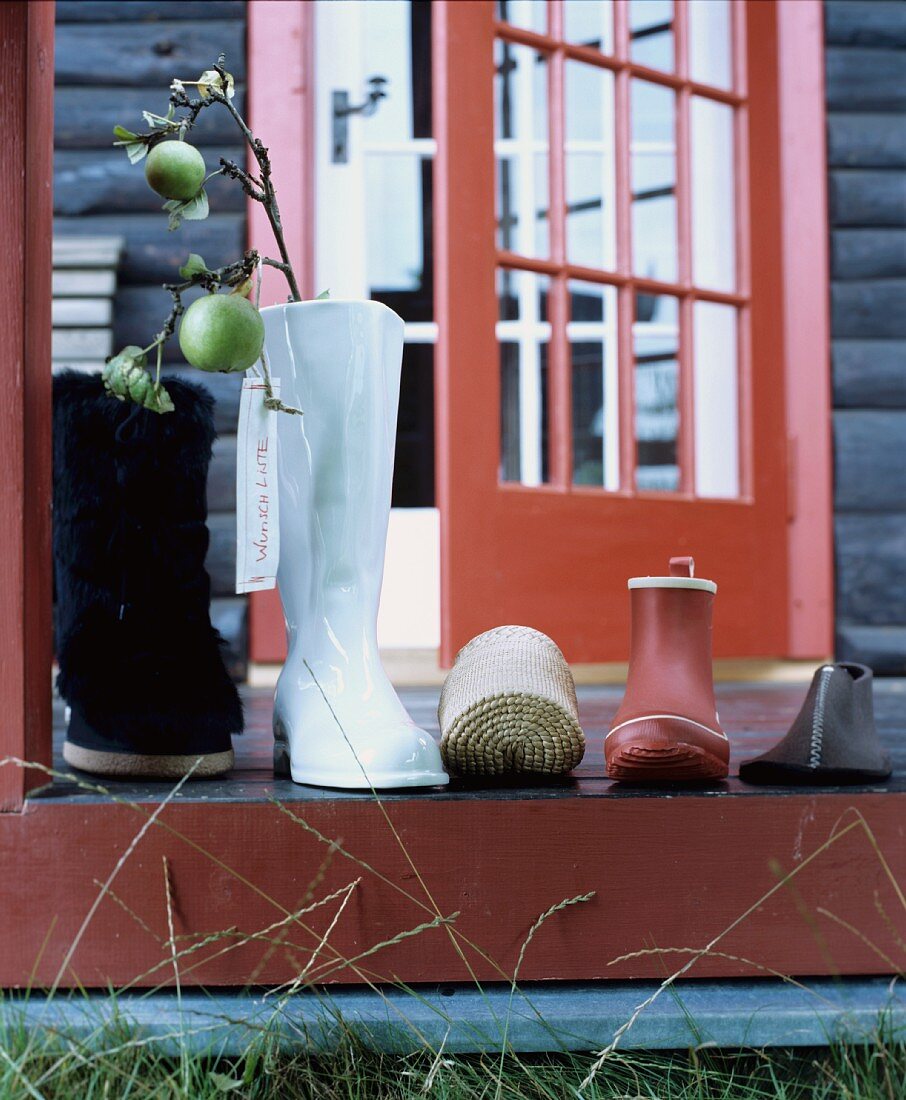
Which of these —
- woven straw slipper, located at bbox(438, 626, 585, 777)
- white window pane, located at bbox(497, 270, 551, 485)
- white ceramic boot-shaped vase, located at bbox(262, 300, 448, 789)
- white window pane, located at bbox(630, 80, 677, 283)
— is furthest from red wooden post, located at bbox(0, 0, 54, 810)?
white window pane, located at bbox(630, 80, 677, 283)

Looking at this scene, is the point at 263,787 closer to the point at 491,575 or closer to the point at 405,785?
the point at 405,785

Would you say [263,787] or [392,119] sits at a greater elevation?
[392,119]

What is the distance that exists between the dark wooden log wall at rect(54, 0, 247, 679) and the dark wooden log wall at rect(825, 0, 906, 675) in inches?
51.9

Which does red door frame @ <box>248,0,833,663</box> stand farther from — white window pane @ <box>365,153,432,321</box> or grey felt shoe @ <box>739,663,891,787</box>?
grey felt shoe @ <box>739,663,891,787</box>

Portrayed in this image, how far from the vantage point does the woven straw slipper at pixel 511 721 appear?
0.77m

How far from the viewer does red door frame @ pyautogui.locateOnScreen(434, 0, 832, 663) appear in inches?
72.0

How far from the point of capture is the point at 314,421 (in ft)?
2.75

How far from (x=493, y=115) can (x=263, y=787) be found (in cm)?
149

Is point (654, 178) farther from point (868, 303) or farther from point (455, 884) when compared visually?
point (455, 884)

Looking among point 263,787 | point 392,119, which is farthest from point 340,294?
point 263,787

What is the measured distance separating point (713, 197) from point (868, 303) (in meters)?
0.43

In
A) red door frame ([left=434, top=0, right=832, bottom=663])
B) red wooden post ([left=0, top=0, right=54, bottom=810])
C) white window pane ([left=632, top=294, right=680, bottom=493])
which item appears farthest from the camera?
white window pane ([left=632, top=294, right=680, bottom=493])

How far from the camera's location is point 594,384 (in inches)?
79.2

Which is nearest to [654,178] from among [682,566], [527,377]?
[527,377]
